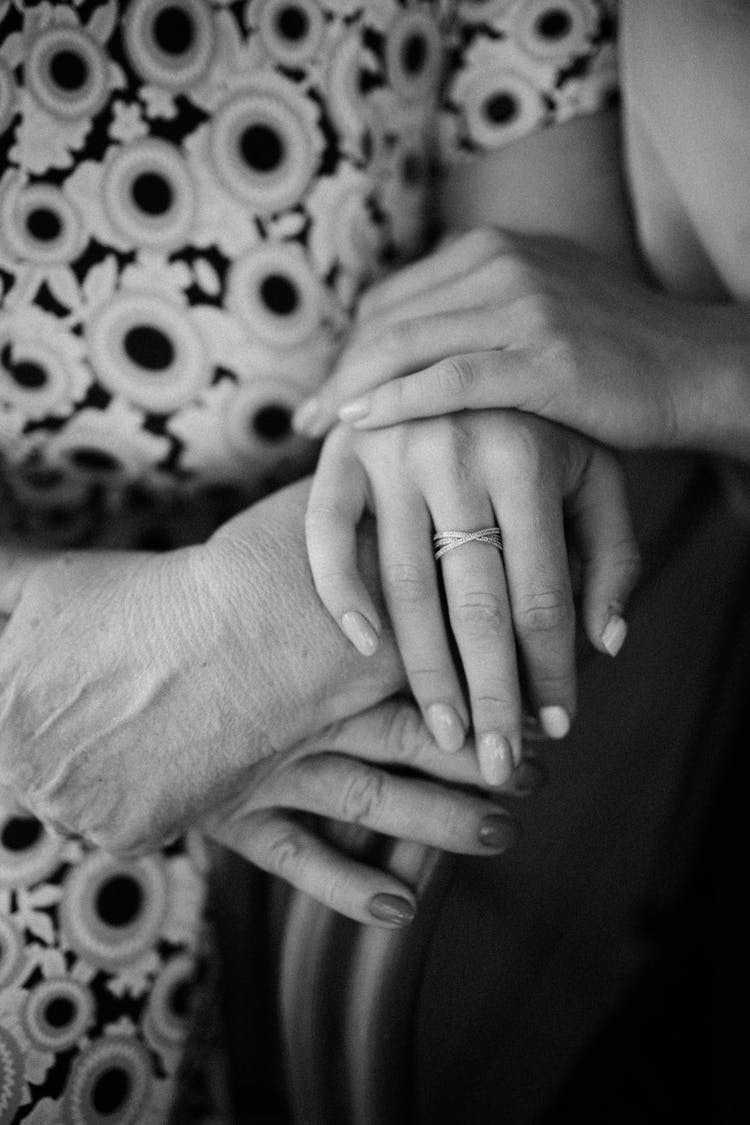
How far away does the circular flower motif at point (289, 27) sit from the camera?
574mm

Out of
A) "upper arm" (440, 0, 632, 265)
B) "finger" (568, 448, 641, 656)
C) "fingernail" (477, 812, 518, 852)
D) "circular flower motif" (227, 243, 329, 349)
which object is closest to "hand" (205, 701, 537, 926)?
"fingernail" (477, 812, 518, 852)

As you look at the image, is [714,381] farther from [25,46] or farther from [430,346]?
[25,46]

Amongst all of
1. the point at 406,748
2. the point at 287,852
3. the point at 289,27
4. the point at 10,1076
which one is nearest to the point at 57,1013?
the point at 10,1076

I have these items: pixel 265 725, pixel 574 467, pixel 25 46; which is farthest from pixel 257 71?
pixel 265 725

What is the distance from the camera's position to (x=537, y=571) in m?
0.50

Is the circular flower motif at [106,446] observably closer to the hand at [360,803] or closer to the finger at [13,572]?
the finger at [13,572]

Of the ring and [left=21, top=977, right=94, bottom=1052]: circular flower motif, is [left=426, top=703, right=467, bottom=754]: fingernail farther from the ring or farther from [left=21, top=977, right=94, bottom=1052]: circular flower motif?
[left=21, top=977, right=94, bottom=1052]: circular flower motif

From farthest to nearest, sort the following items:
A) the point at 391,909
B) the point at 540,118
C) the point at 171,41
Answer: the point at 540,118 < the point at 171,41 < the point at 391,909

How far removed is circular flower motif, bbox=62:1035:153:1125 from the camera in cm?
53

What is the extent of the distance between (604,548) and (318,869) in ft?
0.98

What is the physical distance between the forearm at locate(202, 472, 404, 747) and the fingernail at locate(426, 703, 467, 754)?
4 centimetres

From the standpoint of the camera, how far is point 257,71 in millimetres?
584

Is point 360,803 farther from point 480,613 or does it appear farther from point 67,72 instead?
point 67,72

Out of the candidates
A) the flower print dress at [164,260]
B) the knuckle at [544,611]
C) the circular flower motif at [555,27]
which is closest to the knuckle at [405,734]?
the knuckle at [544,611]
